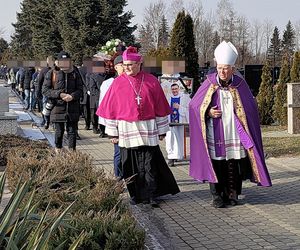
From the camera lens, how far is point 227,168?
7.02m

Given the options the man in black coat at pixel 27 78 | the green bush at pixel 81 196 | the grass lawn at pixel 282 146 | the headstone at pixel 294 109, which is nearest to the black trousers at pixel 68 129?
the green bush at pixel 81 196

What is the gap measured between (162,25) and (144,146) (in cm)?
5685

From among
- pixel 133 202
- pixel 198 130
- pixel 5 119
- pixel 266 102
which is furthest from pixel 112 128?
pixel 266 102

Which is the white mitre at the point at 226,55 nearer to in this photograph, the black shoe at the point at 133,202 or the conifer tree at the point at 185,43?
the black shoe at the point at 133,202

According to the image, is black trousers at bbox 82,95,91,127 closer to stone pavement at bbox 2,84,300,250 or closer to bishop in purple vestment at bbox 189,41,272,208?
stone pavement at bbox 2,84,300,250

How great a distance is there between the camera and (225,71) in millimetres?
6777

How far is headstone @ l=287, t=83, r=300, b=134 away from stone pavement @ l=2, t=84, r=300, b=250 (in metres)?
5.46

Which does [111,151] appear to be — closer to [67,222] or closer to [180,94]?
[180,94]

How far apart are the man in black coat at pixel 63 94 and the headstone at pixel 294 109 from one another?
6597 mm

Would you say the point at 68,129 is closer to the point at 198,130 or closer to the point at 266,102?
the point at 198,130

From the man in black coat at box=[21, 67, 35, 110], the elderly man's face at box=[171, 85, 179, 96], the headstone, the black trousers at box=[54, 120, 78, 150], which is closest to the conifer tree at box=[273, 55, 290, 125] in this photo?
the headstone

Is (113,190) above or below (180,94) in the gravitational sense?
below

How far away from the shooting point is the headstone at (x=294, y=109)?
1412cm

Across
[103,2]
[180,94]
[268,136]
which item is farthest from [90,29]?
[180,94]
